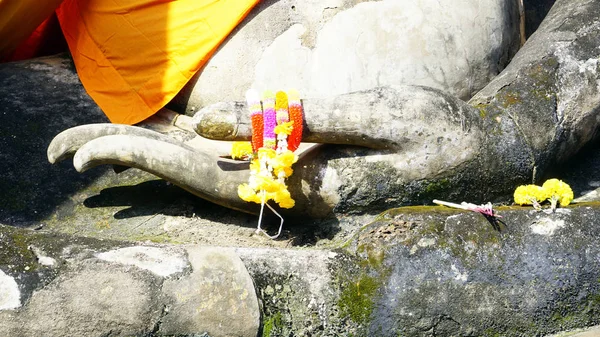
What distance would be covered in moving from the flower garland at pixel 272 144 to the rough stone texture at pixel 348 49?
48 centimetres

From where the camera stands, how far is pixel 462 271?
293 centimetres

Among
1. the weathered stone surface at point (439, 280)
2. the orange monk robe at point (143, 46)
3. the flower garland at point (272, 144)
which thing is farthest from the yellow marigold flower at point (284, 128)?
the orange monk robe at point (143, 46)

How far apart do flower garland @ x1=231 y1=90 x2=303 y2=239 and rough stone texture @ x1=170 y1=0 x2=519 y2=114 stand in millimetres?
480

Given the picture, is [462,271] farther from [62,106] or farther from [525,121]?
[62,106]

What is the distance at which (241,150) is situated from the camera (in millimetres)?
3344

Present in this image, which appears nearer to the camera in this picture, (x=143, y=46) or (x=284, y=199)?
(x=284, y=199)

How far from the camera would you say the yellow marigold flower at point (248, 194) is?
10.5ft

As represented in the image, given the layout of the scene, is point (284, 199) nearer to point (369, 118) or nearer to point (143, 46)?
point (369, 118)

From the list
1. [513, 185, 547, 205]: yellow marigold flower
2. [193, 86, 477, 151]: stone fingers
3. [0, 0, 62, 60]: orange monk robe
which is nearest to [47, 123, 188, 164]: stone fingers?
[193, 86, 477, 151]: stone fingers

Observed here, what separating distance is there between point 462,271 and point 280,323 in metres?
0.58

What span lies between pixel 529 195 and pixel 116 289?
4.78 ft

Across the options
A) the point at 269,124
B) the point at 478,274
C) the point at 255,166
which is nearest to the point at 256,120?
the point at 269,124

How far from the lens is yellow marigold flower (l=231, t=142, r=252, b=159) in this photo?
333 centimetres

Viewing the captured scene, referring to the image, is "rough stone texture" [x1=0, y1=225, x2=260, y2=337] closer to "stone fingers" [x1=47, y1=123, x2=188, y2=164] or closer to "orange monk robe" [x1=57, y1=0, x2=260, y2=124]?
"stone fingers" [x1=47, y1=123, x2=188, y2=164]
